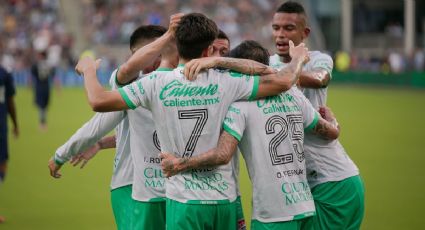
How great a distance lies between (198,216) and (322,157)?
1533mm

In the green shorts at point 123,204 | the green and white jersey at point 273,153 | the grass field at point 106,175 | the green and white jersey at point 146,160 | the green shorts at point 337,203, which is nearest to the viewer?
the green and white jersey at point 273,153

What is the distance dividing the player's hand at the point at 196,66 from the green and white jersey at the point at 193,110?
0.09 metres

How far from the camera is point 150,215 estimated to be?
623cm

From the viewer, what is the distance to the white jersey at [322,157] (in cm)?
655

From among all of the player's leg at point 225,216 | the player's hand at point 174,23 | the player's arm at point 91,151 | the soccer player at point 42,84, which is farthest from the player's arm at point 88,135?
the soccer player at point 42,84

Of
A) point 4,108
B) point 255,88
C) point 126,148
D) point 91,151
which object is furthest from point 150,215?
point 4,108

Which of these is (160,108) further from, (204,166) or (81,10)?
(81,10)

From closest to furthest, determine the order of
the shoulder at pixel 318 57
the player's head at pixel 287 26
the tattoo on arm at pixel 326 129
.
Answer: the tattoo on arm at pixel 326 129
the shoulder at pixel 318 57
the player's head at pixel 287 26

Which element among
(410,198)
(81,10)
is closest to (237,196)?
(410,198)

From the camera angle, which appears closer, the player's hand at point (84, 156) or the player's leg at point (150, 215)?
the player's leg at point (150, 215)

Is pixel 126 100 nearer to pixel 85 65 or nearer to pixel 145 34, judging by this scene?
pixel 85 65

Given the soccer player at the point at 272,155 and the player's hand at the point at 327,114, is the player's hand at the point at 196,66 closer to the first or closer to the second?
the soccer player at the point at 272,155

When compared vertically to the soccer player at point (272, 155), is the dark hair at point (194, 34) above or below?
above

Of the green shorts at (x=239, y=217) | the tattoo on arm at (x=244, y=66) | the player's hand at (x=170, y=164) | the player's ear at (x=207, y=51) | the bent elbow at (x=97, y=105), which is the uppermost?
the player's ear at (x=207, y=51)
